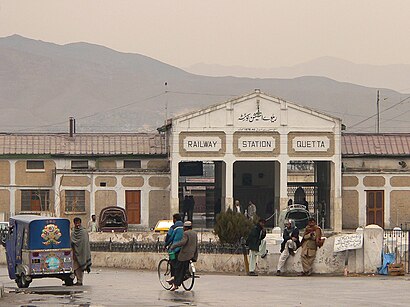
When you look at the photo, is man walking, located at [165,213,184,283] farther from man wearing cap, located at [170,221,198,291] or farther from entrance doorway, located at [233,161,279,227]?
entrance doorway, located at [233,161,279,227]

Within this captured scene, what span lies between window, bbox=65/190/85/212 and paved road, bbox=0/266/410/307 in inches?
1371

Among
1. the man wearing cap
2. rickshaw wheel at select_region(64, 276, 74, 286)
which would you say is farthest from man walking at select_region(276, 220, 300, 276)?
the man wearing cap

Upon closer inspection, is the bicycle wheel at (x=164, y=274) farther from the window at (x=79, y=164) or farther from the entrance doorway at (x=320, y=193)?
the window at (x=79, y=164)

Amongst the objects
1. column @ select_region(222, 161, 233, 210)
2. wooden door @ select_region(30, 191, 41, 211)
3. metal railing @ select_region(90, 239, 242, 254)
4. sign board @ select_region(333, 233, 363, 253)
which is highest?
column @ select_region(222, 161, 233, 210)

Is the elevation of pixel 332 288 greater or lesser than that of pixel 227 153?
lesser

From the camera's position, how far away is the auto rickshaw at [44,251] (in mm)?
25422

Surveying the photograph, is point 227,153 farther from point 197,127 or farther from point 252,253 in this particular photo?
point 252,253

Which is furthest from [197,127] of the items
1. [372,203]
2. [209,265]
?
[209,265]

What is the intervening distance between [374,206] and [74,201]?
16700mm

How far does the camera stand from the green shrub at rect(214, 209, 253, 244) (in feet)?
125

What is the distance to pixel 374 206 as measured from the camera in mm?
65688

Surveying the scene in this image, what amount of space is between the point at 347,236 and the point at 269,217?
110 feet

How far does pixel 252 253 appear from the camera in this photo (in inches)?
1288

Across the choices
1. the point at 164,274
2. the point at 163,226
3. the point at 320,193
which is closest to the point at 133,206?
the point at 320,193
